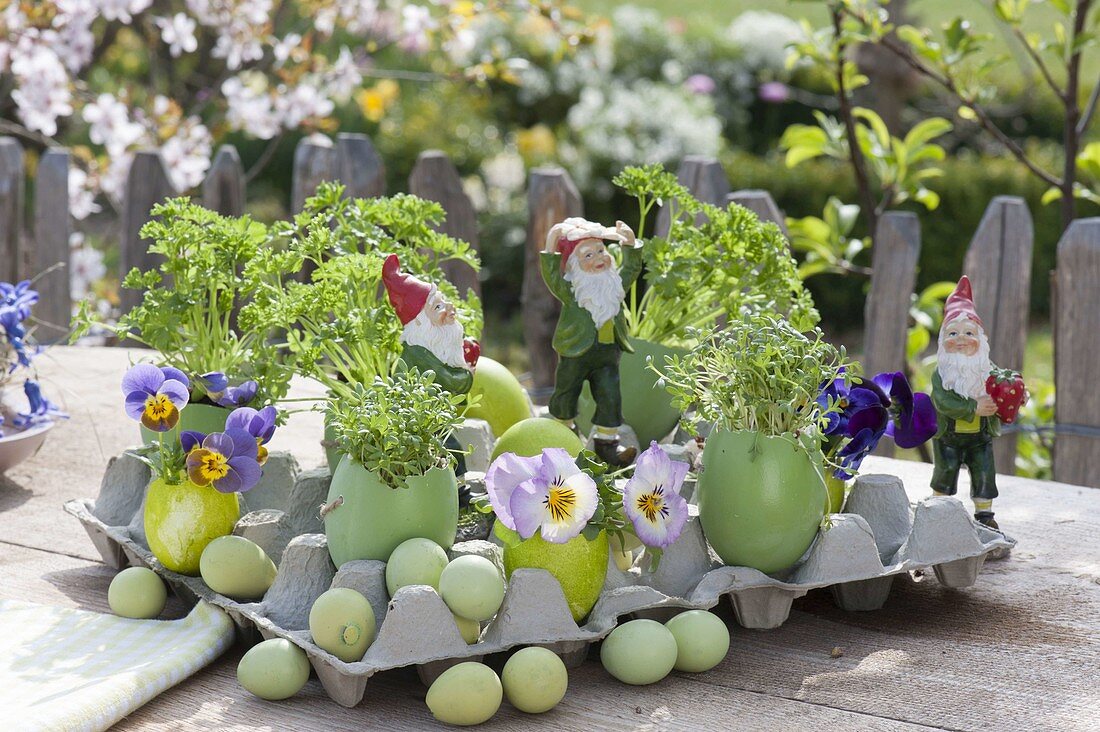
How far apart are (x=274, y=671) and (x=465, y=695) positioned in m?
0.21

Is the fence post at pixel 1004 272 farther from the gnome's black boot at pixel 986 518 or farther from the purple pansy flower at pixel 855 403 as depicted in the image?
the purple pansy flower at pixel 855 403

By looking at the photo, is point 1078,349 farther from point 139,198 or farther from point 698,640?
point 139,198

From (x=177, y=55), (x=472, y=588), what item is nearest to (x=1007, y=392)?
(x=472, y=588)

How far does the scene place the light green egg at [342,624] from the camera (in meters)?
1.28

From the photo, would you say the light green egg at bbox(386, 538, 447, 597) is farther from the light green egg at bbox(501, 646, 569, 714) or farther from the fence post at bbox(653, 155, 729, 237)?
the fence post at bbox(653, 155, 729, 237)

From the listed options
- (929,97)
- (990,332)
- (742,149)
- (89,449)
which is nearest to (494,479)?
(89,449)

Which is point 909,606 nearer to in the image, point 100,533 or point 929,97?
point 100,533

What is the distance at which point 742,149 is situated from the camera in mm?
7941

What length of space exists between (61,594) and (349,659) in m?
0.52

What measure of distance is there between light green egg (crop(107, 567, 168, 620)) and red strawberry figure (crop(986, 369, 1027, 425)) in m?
1.07

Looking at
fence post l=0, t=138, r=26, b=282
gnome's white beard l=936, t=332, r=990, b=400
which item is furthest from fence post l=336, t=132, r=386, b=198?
gnome's white beard l=936, t=332, r=990, b=400

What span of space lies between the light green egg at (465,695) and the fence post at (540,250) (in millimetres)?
1799

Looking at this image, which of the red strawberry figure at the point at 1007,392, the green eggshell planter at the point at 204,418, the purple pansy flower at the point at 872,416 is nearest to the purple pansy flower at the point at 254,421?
the green eggshell planter at the point at 204,418

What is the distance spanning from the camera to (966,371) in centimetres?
157
